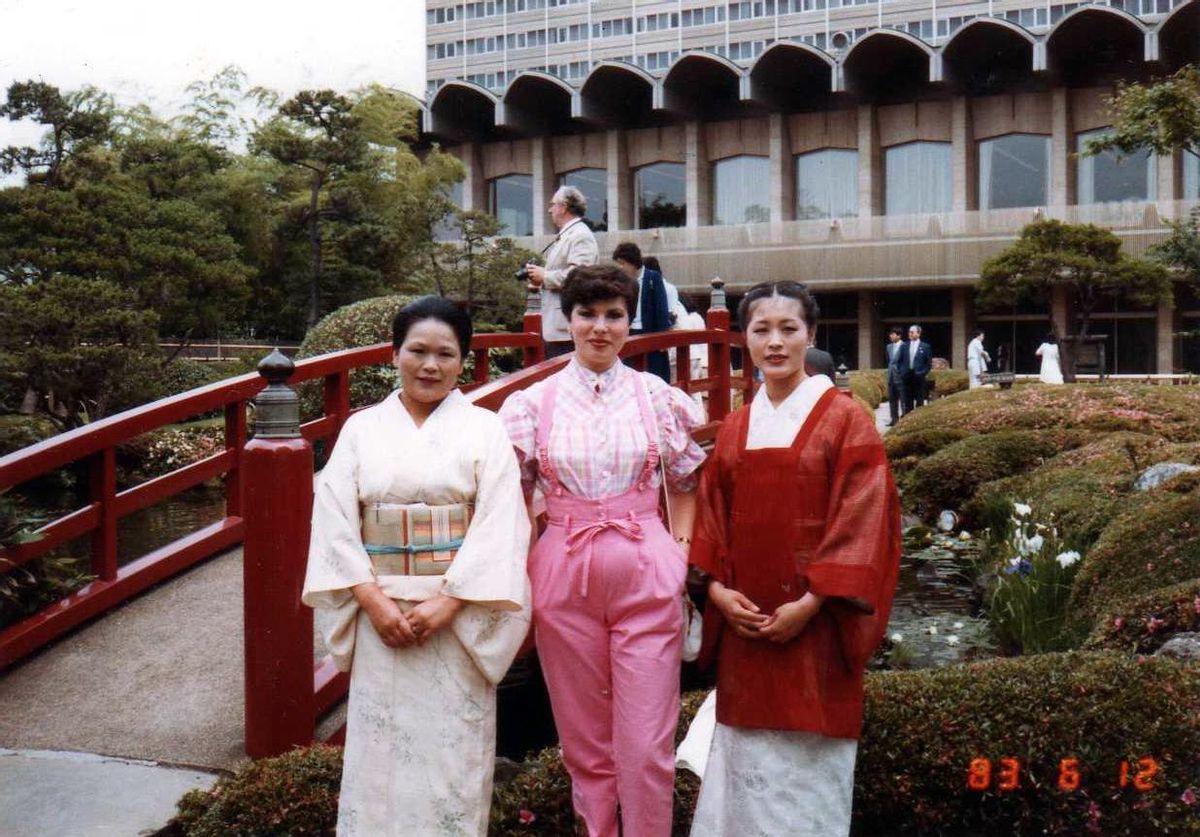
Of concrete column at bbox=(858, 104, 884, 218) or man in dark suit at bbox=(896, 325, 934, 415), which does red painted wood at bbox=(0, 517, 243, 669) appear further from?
concrete column at bbox=(858, 104, 884, 218)

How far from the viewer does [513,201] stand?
3925 cm

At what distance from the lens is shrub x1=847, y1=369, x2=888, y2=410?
2283cm

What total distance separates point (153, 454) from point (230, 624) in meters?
11.6

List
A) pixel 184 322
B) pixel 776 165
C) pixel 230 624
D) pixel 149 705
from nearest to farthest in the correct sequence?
pixel 149 705 → pixel 230 624 → pixel 184 322 → pixel 776 165

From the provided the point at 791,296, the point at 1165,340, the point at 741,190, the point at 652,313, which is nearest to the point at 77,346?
the point at 652,313

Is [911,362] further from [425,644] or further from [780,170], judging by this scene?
[780,170]

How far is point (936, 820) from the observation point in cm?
393

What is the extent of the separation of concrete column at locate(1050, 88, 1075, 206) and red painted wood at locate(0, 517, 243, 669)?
30141 mm

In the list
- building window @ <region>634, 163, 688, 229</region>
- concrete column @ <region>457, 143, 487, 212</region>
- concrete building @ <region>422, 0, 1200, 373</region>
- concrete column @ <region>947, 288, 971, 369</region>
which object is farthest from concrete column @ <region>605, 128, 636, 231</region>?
concrete column @ <region>947, 288, 971, 369</region>

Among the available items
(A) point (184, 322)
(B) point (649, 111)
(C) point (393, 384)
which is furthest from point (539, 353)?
(B) point (649, 111)

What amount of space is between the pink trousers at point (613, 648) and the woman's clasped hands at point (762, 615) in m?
0.20

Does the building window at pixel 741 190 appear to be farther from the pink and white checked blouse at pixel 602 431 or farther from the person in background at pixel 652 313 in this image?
the pink and white checked blouse at pixel 602 431

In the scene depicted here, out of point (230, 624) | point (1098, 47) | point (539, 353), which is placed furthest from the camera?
point (1098, 47)

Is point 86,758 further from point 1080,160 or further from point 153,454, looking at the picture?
point 1080,160
